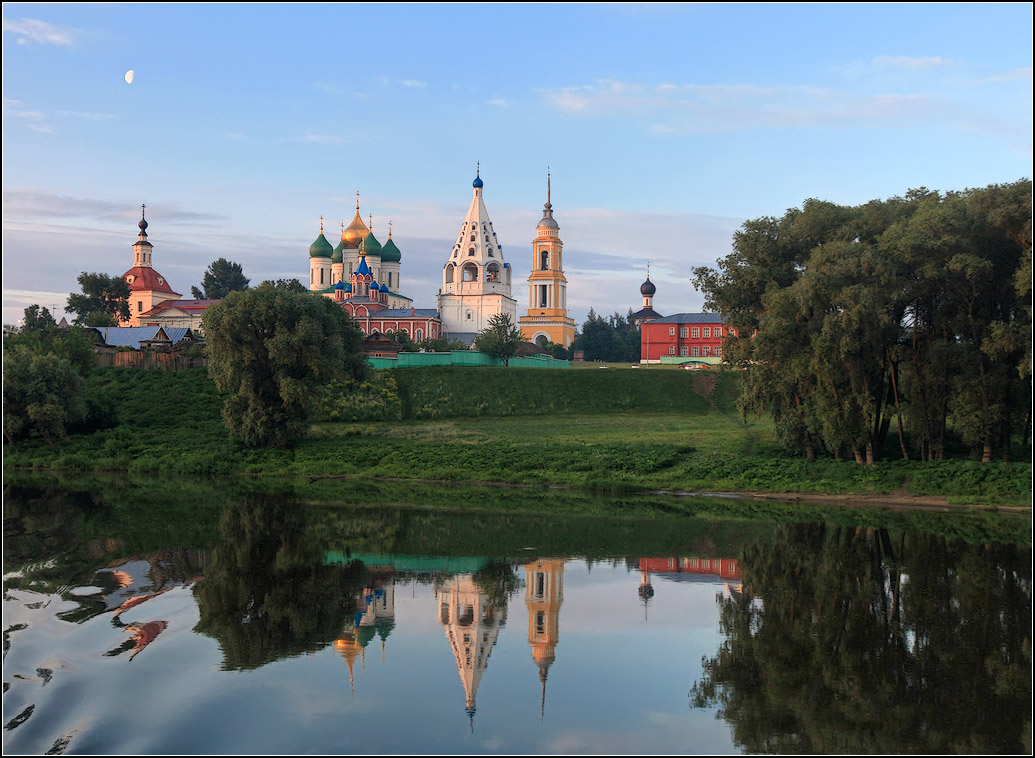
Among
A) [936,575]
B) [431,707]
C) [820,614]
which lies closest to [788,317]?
[936,575]

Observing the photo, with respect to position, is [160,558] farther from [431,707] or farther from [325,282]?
[325,282]

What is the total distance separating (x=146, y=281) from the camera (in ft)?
319

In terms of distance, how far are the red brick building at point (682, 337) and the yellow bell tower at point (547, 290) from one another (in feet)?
35.0

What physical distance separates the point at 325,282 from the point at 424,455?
203 ft

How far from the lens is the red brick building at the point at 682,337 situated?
78125 millimetres

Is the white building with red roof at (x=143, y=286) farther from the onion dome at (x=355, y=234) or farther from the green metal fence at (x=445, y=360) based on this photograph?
the green metal fence at (x=445, y=360)

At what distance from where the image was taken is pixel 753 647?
14.4m

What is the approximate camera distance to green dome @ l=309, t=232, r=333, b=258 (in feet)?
316

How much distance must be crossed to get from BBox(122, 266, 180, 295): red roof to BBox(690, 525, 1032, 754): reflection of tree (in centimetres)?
8603

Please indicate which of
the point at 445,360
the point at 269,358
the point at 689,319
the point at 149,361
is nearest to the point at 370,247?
the point at 689,319

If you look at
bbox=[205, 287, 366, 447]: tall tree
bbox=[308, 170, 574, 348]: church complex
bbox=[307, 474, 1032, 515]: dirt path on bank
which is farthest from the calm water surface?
bbox=[308, 170, 574, 348]: church complex

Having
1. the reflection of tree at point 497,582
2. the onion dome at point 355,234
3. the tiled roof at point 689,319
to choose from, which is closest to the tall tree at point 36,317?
the onion dome at point 355,234

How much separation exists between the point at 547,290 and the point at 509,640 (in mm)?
74904

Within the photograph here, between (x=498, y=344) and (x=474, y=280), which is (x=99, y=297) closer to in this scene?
(x=474, y=280)
